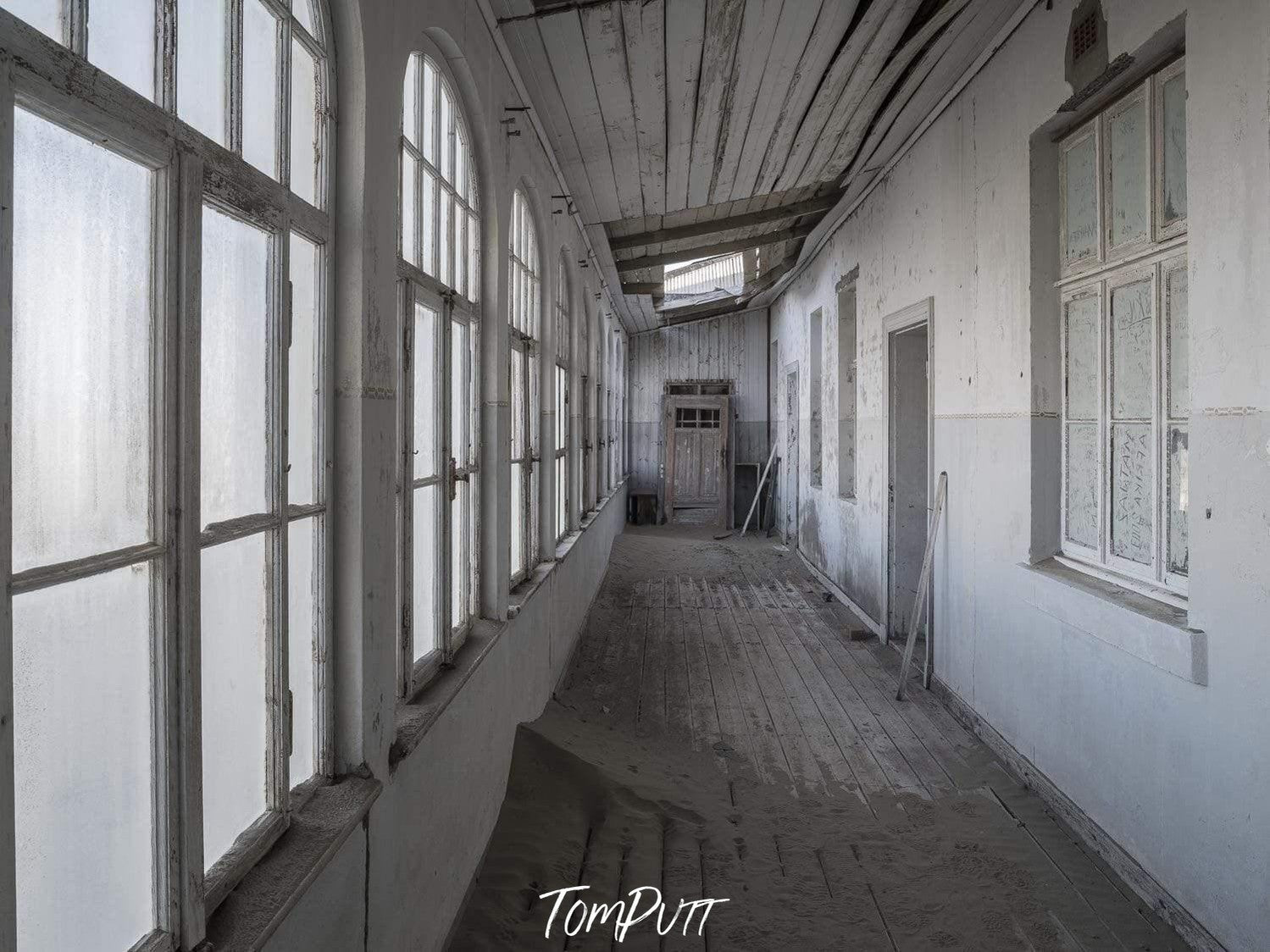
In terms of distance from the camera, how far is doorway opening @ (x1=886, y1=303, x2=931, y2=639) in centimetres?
578

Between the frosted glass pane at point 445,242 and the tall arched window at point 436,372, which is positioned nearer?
the tall arched window at point 436,372

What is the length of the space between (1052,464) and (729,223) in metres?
4.10

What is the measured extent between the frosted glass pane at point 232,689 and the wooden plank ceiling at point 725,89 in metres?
2.38

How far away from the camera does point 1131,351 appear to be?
118 inches

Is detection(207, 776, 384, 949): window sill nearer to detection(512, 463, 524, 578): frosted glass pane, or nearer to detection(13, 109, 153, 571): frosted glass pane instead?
detection(13, 109, 153, 571): frosted glass pane

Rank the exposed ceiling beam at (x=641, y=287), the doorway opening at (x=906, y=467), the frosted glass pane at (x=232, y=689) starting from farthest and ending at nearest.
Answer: the exposed ceiling beam at (x=641, y=287)
the doorway opening at (x=906, y=467)
the frosted glass pane at (x=232, y=689)

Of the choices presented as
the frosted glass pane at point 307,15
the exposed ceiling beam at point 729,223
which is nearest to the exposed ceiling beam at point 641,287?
the exposed ceiling beam at point 729,223

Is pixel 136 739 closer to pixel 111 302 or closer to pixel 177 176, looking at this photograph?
pixel 111 302

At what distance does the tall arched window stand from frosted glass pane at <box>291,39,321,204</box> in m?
0.43

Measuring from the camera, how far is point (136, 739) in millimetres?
1101

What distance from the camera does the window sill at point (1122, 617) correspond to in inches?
95.4

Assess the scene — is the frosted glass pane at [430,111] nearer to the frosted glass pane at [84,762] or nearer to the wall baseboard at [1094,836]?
the frosted glass pane at [84,762]

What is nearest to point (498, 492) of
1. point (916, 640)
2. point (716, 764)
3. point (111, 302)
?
point (716, 764)

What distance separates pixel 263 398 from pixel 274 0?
697mm
